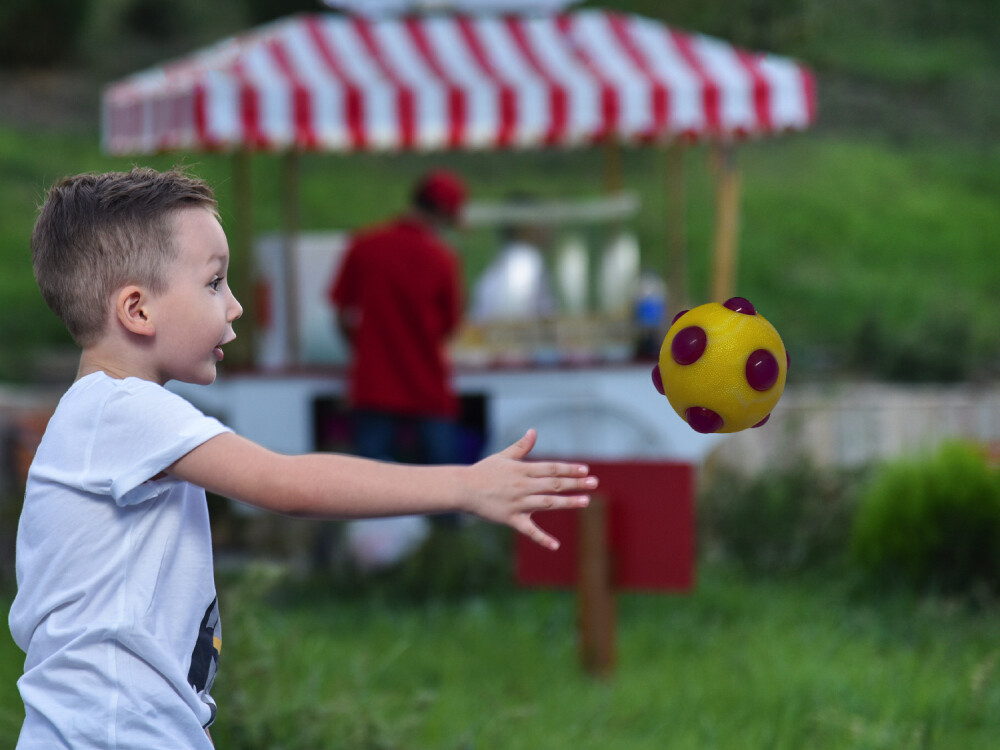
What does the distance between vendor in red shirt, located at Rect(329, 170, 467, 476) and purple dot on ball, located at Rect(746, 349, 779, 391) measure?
13.1 ft

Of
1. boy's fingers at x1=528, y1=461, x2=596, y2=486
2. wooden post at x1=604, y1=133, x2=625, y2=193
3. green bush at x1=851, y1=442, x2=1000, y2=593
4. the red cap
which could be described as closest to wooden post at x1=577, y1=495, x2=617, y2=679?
green bush at x1=851, y1=442, x2=1000, y2=593

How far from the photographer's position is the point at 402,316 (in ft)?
19.2

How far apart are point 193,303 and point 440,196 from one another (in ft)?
14.0

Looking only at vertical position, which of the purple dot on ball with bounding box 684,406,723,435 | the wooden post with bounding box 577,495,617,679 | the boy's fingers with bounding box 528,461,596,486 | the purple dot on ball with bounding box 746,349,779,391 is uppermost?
the purple dot on ball with bounding box 746,349,779,391

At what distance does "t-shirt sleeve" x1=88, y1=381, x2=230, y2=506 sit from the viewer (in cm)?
161

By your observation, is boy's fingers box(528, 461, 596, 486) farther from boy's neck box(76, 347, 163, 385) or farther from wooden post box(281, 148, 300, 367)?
wooden post box(281, 148, 300, 367)

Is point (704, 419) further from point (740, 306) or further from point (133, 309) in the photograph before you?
point (133, 309)

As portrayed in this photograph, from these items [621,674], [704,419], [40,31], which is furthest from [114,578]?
[40,31]

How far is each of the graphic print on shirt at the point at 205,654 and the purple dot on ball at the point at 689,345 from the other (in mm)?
766

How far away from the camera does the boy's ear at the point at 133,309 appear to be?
167 cm

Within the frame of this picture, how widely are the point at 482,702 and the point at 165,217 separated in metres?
2.58

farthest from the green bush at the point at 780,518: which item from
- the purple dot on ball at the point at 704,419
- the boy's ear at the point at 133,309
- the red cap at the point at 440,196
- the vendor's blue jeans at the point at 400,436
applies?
the boy's ear at the point at 133,309

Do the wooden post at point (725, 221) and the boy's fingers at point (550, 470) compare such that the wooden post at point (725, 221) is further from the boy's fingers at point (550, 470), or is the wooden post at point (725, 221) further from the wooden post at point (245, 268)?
the boy's fingers at point (550, 470)

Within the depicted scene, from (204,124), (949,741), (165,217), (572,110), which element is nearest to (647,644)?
(949,741)
